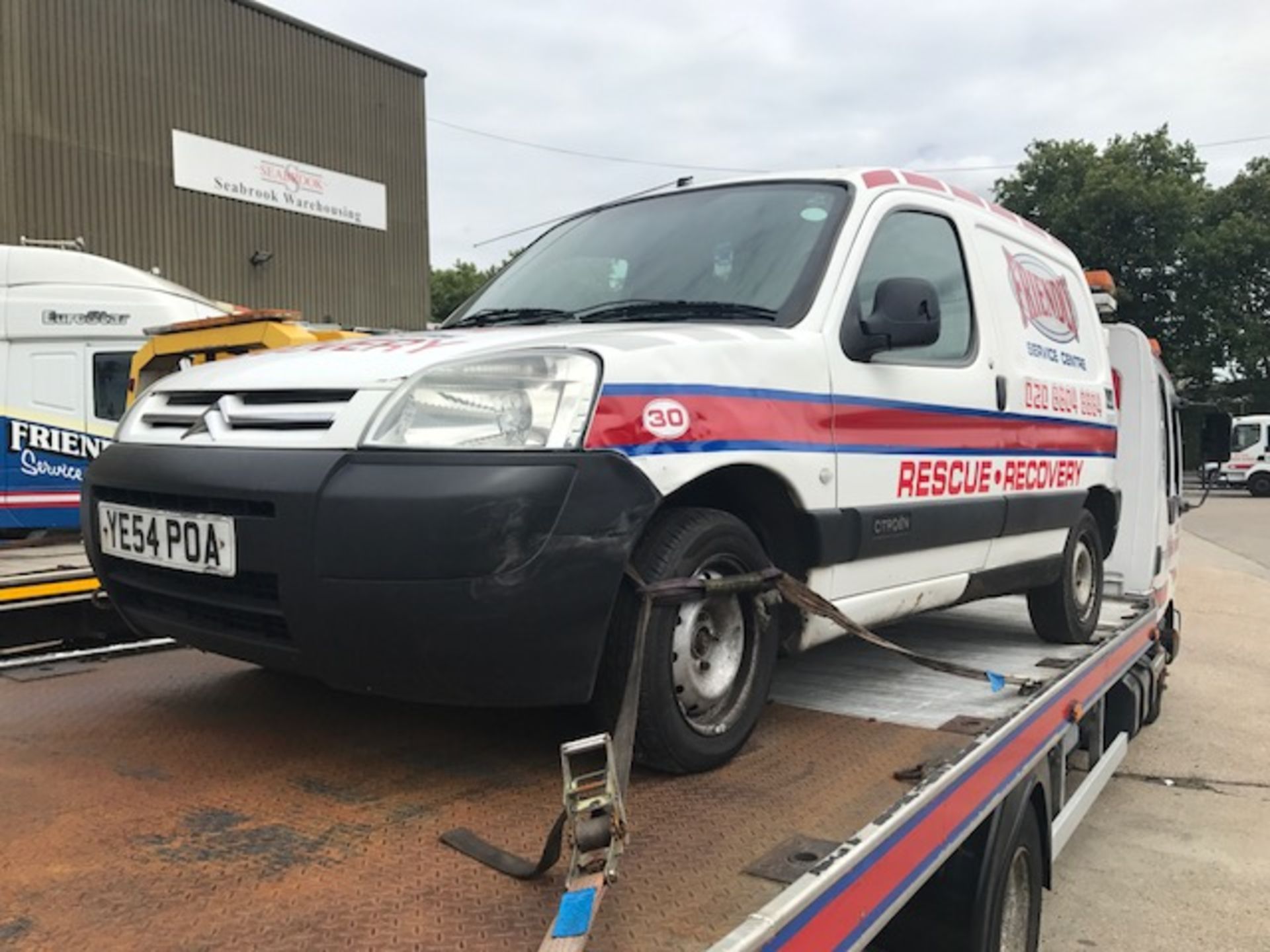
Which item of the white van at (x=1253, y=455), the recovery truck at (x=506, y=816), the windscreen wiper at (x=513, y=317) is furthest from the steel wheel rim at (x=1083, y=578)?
the white van at (x=1253, y=455)

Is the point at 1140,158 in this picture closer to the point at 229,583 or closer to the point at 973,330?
the point at 973,330

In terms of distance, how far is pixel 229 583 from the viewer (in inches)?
91.4

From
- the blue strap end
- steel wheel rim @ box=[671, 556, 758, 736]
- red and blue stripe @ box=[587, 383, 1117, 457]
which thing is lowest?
the blue strap end

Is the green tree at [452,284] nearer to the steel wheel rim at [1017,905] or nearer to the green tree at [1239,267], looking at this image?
the green tree at [1239,267]

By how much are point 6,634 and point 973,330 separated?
424 centimetres

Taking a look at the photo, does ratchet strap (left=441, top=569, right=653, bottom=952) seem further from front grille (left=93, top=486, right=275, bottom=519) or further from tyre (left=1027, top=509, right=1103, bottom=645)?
tyre (left=1027, top=509, right=1103, bottom=645)

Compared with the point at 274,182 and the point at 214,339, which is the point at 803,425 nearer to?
the point at 214,339

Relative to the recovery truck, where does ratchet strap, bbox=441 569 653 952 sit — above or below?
above

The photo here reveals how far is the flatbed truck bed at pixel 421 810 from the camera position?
1.72 meters

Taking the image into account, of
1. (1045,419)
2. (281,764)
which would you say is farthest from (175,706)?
(1045,419)

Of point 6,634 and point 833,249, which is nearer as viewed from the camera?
point 833,249

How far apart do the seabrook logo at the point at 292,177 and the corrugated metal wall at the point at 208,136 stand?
0.27 metres

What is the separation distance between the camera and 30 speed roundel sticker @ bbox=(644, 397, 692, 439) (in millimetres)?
2330

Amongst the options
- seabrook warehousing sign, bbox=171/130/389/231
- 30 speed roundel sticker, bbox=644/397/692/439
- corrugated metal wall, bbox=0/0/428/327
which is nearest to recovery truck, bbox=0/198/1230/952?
30 speed roundel sticker, bbox=644/397/692/439
